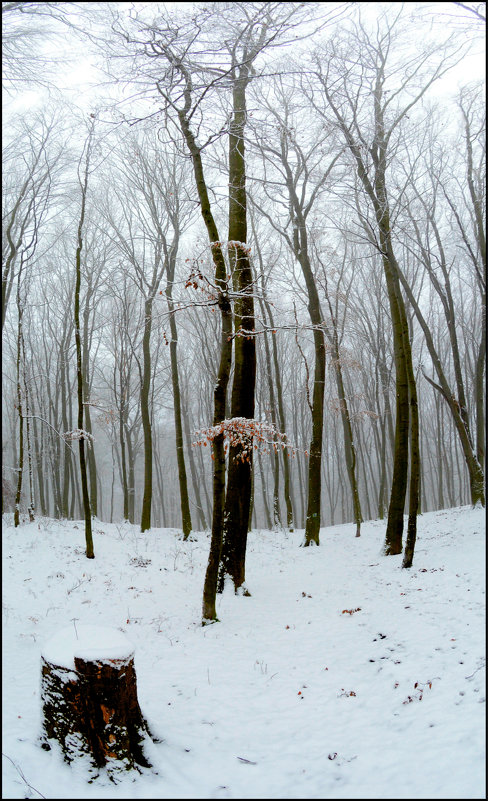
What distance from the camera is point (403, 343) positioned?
343 inches

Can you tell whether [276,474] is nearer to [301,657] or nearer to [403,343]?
[403,343]

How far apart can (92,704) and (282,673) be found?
235cm

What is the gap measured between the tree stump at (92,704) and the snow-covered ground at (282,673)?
0.12m

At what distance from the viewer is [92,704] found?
10.2 ft

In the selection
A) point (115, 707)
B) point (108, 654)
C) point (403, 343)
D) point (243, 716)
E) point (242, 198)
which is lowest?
point (243, 716)

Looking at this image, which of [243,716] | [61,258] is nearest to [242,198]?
[243,716]

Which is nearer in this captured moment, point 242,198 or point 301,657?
point 301,657

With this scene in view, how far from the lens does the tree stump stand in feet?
10.2

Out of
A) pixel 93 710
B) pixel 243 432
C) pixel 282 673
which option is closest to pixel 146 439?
pixel 243 432

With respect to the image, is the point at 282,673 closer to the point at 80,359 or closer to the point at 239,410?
the point at 239,410

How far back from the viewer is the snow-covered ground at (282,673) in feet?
9.94

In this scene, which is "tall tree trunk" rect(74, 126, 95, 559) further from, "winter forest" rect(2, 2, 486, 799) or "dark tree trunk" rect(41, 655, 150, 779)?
"dark tree trunk" rect(41, 655, 150, 779)

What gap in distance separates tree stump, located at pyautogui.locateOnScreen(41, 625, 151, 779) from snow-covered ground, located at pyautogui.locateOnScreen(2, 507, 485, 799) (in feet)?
0.38

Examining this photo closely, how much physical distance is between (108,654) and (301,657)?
2741 millimetres
